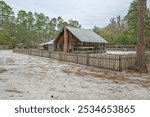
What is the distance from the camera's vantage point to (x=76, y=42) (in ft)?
137

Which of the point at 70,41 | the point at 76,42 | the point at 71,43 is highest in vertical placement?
the point at 70,41

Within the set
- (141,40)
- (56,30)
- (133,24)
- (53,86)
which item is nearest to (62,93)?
(53,86)

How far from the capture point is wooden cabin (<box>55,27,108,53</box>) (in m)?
40.8

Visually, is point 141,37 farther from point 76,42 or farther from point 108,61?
point 76,42

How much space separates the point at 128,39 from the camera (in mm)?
57469

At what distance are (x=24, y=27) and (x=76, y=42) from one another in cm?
4244

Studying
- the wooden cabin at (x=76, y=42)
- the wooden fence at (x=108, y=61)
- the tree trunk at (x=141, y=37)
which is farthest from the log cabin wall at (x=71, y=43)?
the tree trunk at (x=141, y=37)

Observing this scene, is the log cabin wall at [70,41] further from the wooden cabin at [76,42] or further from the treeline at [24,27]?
the treeline at [24,27]

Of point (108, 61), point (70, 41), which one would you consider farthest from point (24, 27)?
point (108, 61)

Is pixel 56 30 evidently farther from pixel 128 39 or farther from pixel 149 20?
pixel 149 20

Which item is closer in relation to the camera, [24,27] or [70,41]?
[70,41]

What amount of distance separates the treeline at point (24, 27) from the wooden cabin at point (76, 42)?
70.8 ft

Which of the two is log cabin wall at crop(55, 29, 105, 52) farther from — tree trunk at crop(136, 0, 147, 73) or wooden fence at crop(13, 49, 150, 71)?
tree trunk at crop(136, 0, 147, 73)

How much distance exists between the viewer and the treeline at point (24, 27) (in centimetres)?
6931
